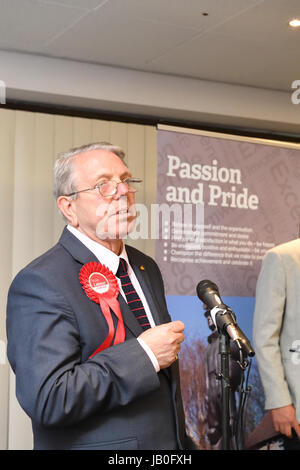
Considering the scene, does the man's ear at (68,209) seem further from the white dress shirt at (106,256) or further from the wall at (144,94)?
the wall at (144,94)

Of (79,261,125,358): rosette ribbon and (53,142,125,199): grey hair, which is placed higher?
(53,142,125,199): grey hair

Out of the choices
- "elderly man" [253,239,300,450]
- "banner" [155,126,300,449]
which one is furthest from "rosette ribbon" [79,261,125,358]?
"banner" [155,126,300,449]

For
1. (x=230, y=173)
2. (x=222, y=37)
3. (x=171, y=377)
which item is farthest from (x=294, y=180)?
(x=171, y=377)

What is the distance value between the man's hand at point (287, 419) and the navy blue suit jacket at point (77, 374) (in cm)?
186

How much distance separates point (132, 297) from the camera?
209 centimetres

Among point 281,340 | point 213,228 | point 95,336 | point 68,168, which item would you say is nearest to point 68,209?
point 68,168

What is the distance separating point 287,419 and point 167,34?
2.49 meters

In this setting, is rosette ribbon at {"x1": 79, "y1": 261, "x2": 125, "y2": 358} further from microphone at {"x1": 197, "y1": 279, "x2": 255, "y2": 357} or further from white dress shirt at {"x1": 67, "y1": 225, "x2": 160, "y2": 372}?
microphone at {"x1": 197, "y1": 279, "x2": 255, "y2": 357}

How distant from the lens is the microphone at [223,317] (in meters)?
1.92

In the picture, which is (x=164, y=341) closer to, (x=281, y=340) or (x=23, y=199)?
(x=281, y=340)

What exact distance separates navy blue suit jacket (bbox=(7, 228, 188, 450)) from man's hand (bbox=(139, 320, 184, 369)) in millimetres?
37

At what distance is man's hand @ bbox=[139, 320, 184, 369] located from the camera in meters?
1.88

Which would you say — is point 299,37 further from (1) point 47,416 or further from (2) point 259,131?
(1) point 47,416
